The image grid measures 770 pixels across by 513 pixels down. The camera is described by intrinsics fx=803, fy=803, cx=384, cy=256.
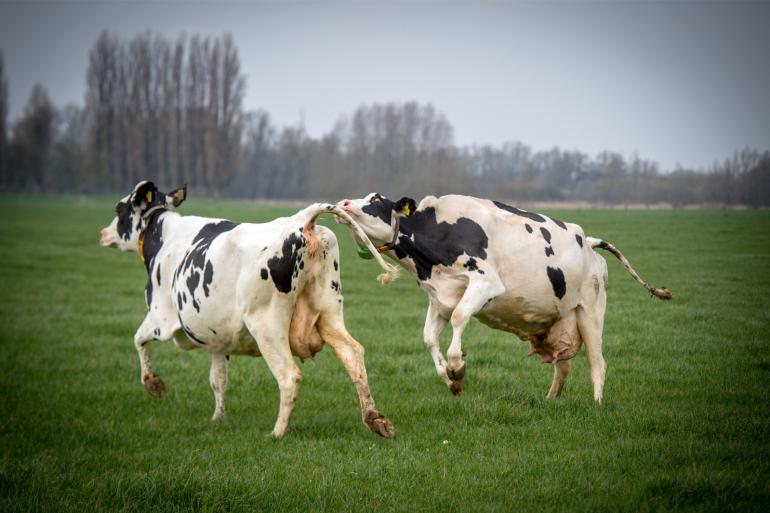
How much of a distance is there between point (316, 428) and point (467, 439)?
157 cm

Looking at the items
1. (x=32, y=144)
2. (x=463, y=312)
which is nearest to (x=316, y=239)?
(x=463, y=312)

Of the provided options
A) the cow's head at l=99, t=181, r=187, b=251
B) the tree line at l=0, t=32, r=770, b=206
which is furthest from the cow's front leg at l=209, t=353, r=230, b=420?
the tree line at l=0, t=32, r=770, b=206

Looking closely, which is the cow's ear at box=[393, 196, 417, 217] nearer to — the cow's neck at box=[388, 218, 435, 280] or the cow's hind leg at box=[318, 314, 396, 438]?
the cow's neck at box=[388, 218, 435, 280]

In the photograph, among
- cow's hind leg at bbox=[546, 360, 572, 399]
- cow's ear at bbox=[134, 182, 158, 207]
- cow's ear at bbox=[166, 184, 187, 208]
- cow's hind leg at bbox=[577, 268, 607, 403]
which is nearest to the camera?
cow's hind leg at bbox=[577, 268, 607, 403]

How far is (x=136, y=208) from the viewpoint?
9812 millimetres

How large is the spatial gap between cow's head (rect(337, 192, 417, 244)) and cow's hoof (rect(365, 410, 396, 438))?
1983 millimetres

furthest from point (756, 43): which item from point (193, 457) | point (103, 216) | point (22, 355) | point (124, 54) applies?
point (124, 54)

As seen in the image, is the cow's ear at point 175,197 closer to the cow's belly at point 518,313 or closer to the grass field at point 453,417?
the grass field at point 453,417

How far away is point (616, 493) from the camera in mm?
5566

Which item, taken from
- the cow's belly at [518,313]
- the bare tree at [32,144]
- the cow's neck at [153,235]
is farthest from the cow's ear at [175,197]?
the bare tree at [32,144]

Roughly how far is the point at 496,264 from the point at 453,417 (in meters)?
1.63

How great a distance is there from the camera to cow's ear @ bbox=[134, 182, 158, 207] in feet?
31.8

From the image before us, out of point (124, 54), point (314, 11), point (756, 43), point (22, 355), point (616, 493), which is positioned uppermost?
point (124, 54)

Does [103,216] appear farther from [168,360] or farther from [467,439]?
[467,439]
